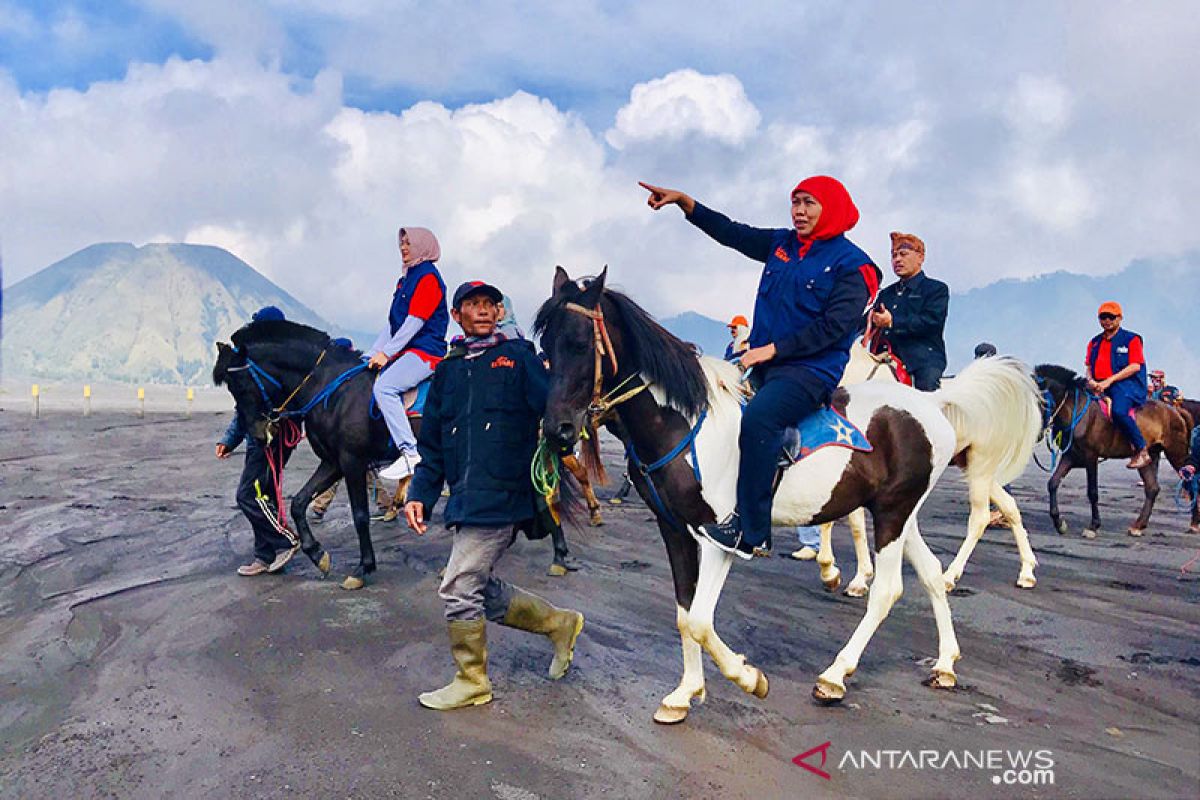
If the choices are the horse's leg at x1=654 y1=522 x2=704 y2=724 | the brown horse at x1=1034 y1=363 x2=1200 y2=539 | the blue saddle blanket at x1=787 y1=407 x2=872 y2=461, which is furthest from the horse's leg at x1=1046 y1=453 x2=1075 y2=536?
the horse's leg at x1=654 y1=522 x2=704 y2=724

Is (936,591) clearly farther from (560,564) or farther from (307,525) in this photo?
(307,525)

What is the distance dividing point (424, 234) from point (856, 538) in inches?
190

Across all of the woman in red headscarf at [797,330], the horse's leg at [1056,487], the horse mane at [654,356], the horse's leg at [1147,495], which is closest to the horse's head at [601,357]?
the horse mane at [654,356]

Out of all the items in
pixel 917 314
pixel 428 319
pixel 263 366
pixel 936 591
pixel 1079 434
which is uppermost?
pixel 917 314

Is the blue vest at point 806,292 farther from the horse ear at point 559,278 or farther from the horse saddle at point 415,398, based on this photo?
the horse saddle at point 415,398

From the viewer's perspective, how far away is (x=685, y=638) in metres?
4.50

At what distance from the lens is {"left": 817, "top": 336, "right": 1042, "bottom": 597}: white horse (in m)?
6.01

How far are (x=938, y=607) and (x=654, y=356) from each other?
2.56 meters

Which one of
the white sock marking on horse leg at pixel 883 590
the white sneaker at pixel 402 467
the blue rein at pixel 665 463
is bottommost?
the white sock marking on horse leg at pixel 883 590

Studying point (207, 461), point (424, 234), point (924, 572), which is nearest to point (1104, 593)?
point (924, 572)

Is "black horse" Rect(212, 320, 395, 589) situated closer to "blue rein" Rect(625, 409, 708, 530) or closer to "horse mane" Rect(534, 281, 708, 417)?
"blue rein" Rect(625, 409, 708, 530)

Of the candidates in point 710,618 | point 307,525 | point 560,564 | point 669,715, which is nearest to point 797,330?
point 710,618

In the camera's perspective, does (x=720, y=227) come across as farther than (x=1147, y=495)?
No

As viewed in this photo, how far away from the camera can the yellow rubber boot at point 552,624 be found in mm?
4852
